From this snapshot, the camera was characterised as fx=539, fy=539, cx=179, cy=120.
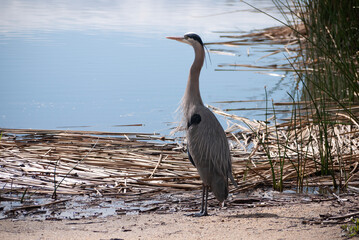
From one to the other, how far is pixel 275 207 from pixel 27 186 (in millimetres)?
1765

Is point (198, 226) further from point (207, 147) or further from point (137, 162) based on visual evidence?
point (137, 162)

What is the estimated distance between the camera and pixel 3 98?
627 centimetres

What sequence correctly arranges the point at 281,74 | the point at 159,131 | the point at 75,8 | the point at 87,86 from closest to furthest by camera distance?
the point at 159,131, the point at 87,86, the point at 281,74, the point at 75,8

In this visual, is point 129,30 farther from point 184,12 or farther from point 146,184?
point 146,184

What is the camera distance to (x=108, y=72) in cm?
743

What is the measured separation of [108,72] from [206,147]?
4.14 metres

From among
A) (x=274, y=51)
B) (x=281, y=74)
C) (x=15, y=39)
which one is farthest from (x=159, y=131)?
(x=15, y=39)

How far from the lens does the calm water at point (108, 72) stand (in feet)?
19.1

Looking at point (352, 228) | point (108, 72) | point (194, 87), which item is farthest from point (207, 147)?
point (108, 72)

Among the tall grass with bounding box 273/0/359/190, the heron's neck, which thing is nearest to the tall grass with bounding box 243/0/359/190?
the tall grass with bounding box 273/0/359/190

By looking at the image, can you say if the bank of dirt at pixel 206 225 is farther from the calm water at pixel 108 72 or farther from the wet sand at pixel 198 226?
the calm water at pixel 108 72

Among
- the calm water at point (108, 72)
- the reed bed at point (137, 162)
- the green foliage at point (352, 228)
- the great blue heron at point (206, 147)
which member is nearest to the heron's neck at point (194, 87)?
the great blue heron at point (206, 147)

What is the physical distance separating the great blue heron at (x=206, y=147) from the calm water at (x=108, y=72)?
65.5 inches

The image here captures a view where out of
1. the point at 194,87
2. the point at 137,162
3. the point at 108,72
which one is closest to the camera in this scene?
the point at 194,87
